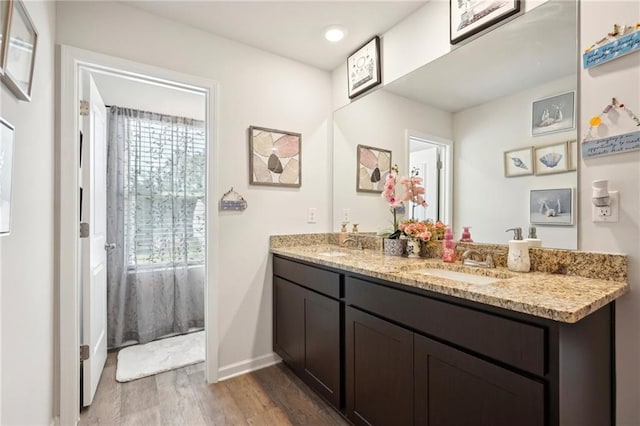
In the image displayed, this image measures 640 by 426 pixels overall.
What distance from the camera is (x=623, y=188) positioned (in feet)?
3.87

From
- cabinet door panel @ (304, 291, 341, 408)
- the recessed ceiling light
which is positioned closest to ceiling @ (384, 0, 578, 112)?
the recessed ceiling light

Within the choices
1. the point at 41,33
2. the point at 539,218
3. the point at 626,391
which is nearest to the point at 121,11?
the point at 41,33

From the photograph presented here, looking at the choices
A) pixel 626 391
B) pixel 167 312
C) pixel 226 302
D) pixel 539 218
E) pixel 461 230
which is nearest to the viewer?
pixel 626 391

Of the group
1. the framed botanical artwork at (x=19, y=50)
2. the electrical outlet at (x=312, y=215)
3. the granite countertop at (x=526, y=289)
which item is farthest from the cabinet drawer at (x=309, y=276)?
the framed botanical artwork at (x=19, y=50)

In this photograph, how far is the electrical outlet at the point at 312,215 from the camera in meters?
2.64

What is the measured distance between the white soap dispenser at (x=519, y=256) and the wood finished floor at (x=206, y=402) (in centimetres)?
126

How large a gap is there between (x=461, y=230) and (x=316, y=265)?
892 millimetres

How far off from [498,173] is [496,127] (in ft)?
0.82

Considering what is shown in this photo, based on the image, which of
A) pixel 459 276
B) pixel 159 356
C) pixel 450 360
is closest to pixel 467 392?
pixel 450 360

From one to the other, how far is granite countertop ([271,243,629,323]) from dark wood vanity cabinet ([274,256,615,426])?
0.13 ft

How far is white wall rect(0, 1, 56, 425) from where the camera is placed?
44.4 inches

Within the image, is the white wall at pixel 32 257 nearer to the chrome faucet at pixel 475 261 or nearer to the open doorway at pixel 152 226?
the open doorway at pixel 152 226

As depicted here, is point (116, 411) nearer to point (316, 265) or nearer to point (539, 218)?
point (316, 265)

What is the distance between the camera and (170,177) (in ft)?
10.3
